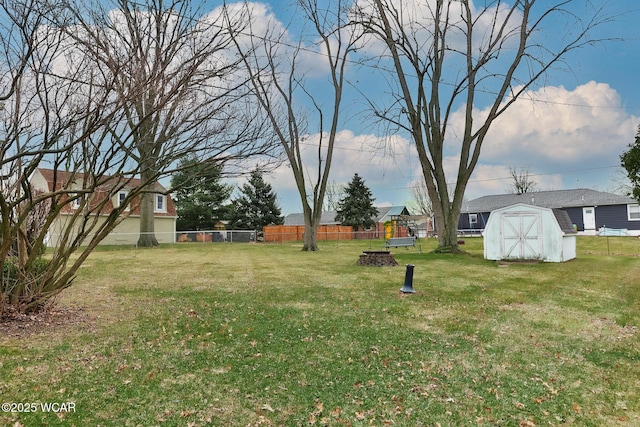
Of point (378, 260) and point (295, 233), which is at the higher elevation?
point (295, 233)

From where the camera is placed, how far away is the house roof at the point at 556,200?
100ft

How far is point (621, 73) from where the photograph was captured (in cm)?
1412

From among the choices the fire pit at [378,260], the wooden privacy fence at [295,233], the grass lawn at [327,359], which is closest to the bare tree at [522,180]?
the wooden privacy fence at [295,233]

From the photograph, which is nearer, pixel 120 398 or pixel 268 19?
pixel 120 398

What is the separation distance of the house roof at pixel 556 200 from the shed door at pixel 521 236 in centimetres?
1676

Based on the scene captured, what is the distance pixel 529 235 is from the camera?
14047 mm

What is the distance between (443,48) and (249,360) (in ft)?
52.9

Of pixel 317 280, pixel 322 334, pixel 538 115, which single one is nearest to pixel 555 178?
pixel 538 115

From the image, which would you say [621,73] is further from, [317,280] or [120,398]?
[120,398]

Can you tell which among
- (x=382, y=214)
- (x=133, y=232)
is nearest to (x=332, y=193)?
(x=382, y=214)

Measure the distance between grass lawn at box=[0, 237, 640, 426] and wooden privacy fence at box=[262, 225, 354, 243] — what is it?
941 inches

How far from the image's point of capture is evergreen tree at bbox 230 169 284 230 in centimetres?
3712

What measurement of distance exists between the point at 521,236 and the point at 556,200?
24036mm

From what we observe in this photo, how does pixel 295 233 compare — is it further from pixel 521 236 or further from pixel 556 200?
pixel 556 200
